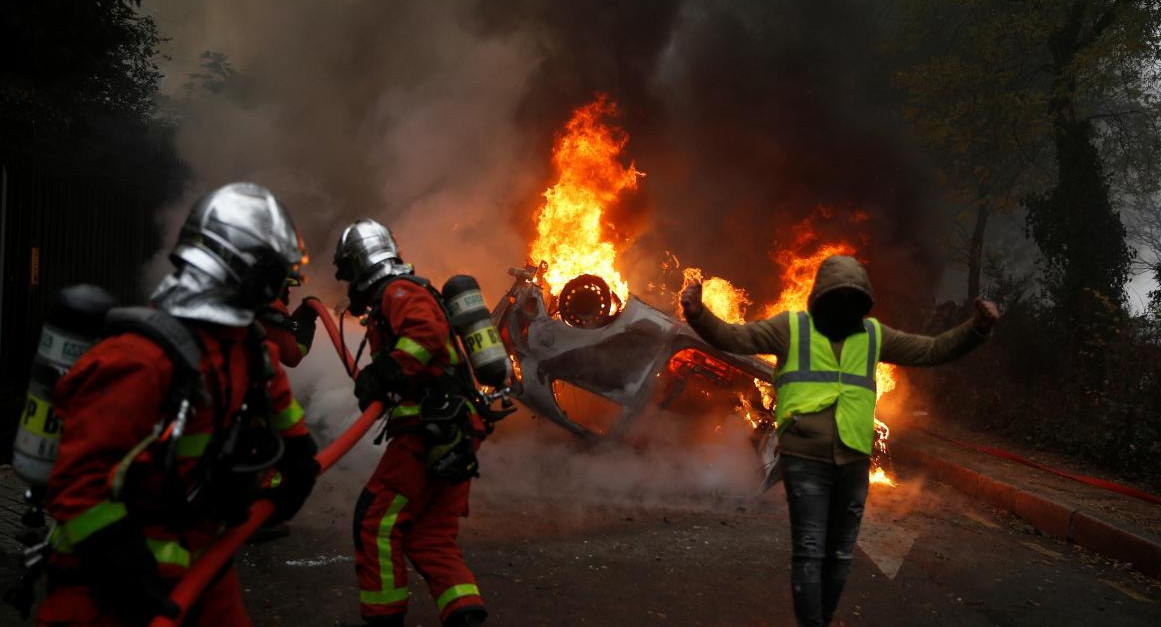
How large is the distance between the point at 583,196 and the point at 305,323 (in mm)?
8368

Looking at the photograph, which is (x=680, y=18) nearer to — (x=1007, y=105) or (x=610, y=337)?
A: (x=1007, y=105)

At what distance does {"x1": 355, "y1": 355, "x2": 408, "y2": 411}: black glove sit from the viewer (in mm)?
3512

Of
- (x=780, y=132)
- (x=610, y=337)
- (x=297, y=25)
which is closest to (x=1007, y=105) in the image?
(x=780, y=132)

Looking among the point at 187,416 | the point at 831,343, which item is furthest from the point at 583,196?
the point at 187,416

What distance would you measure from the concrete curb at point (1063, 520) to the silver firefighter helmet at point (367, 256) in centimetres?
535

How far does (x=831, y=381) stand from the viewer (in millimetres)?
3648

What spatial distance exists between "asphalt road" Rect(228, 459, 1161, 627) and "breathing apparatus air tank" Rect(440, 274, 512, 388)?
1.27 meters

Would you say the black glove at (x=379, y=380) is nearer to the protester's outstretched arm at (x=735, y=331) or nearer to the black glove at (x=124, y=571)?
the protester's outstretched arm at (x=735, y=331)

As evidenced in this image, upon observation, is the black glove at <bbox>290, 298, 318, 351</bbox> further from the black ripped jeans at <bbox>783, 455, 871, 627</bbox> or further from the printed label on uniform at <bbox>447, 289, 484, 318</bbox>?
the black ripped jeans at <bbox>783, 455, 871, 627</bbox>

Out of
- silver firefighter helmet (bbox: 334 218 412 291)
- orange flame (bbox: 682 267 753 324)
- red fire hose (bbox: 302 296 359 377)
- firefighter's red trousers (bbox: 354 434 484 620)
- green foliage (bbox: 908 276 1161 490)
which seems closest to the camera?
firefighter's red trousers (bbox: 354 434 484 620)

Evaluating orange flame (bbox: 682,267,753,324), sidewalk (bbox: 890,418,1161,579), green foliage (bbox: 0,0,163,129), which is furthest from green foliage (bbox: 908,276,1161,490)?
green foliage (bbox: 0,0,163,129)

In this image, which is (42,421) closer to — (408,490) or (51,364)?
(51,364)

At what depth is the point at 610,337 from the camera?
7270mm

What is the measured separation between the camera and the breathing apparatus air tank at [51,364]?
2.14 m
